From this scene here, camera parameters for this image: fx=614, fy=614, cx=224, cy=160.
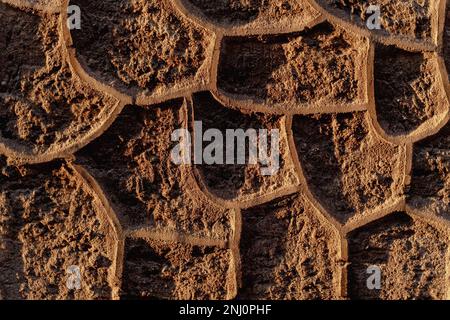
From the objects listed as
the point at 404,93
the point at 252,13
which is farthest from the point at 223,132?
the point at 404,93

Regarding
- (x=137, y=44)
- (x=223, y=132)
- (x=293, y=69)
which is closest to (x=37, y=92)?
(x=137, y=44)

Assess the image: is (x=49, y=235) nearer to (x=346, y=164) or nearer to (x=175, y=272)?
(x=175, y=272)

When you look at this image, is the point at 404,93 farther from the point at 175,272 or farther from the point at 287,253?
the point at 175,272

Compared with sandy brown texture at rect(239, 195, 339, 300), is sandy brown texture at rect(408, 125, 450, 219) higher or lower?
higher

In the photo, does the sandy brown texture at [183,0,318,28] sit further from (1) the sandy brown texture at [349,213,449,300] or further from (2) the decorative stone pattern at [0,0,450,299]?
(1) the sandy brown texture at [349,213,449,300]

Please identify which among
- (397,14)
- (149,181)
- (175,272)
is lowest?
(175,272)

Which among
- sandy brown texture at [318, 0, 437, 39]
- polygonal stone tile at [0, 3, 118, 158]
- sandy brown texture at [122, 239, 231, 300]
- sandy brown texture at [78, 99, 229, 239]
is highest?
sandy brown texture at [318, 0, 437, 39]

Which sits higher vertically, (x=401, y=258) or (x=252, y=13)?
(x=252, y=13)

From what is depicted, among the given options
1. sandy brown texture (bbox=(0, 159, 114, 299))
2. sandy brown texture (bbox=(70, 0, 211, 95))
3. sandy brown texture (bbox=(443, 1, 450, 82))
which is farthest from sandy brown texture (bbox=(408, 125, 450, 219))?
sandy brown texture (bbox=(0, 159, 114, 299))
